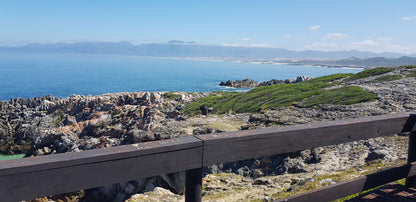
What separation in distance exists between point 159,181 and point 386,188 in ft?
28.5

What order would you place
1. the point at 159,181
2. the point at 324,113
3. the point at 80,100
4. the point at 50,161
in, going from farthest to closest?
the point at 80,100 < the point at 324,113 < the point at 159,181 < the point at 50,161

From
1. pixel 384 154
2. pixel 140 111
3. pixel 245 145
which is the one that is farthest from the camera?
pixel 140 111

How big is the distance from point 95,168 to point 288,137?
186 cm

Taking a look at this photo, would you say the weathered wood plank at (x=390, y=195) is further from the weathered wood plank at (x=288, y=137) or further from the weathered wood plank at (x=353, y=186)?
the weathered wood plank at (x=288, y=137)

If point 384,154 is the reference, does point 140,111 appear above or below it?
below

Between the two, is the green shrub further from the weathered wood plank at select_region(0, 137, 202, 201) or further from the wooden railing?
the weathered wood plank at select_region(0, 137, 202, 201)

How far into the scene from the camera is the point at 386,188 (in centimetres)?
491

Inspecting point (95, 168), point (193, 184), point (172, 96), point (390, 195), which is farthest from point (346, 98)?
point (172, 96)

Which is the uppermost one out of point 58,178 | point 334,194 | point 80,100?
point 58,178

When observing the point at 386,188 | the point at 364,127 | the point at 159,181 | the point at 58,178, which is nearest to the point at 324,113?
the point at 159,181

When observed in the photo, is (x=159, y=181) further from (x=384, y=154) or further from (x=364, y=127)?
(x=364, y=127)

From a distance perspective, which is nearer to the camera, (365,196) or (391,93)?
(365,196)

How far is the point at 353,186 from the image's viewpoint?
3.90m

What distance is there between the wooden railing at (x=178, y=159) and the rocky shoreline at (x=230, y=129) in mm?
3583
